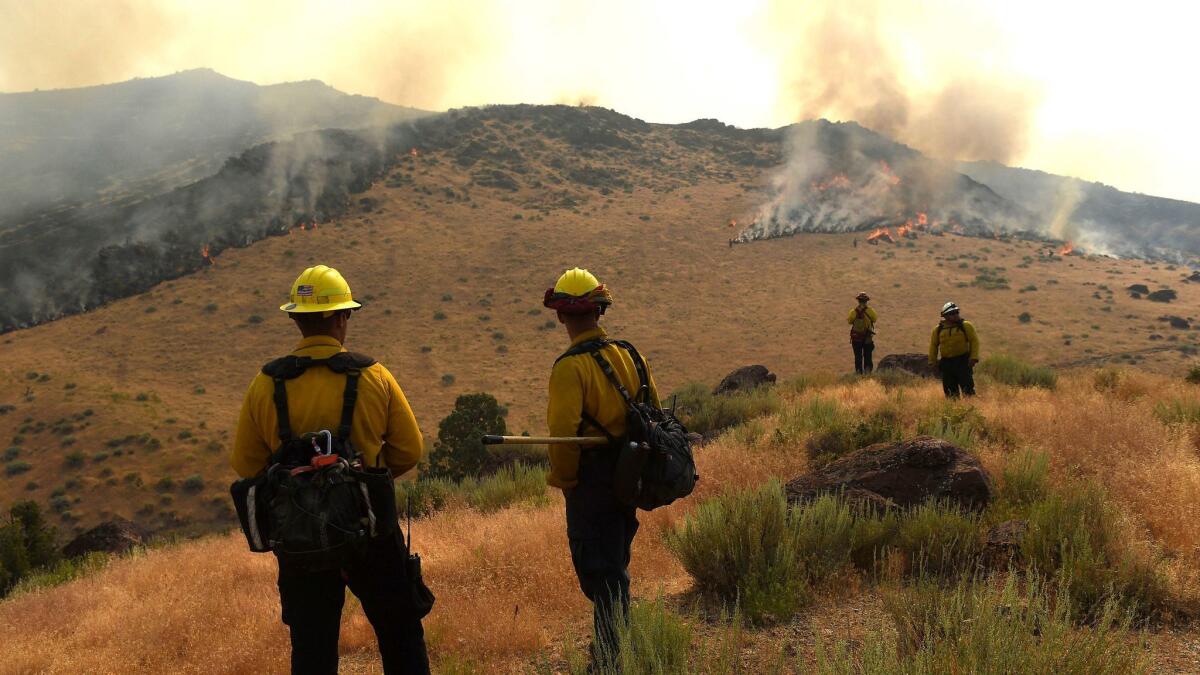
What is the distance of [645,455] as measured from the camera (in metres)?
3.30

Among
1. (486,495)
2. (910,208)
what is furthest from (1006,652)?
(910,208)

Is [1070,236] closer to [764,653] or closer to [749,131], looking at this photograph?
[749,131]

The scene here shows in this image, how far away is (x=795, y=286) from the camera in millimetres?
47531

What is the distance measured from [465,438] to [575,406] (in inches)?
575

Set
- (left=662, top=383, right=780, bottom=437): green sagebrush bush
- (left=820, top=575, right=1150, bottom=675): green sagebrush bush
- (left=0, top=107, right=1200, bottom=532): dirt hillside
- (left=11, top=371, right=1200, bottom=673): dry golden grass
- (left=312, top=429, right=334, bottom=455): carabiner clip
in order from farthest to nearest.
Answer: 1. (left=0, top=107, right=1200, bottom=532): dirt hillside
2. (left=662, top=383, right=780, bottom=437): green sagebrush bush
3. (left=11, top=371, right=1200, bottom=673): dry golden grass
4. (left=312, top=429, right=334, bottom=455): carabiner clip
5. (left=820, top=575, right=1150, bottom=675): green sagebrush bush

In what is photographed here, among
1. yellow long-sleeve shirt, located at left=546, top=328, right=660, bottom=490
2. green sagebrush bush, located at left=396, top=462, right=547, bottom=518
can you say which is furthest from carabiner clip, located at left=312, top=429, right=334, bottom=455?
green sagebrush bush, located at left=396, top=462, right=547, bottom=518

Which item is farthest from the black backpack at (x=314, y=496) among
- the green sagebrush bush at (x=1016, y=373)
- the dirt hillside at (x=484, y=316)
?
the dirt hillside at (x=484, y=316)

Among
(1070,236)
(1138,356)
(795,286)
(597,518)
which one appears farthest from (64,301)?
(1070,236)

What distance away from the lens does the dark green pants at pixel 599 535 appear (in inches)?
135

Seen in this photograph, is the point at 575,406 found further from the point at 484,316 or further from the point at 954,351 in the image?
the point at 484,316

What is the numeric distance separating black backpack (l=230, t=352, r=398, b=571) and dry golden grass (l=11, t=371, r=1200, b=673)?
4.62 feet

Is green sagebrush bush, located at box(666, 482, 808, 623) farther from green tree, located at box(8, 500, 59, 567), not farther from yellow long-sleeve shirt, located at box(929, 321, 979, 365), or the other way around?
green tree, located at box(8, 500, 59, 567)

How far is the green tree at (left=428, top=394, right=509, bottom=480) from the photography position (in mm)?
16516

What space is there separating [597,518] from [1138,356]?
37407 millimetres
